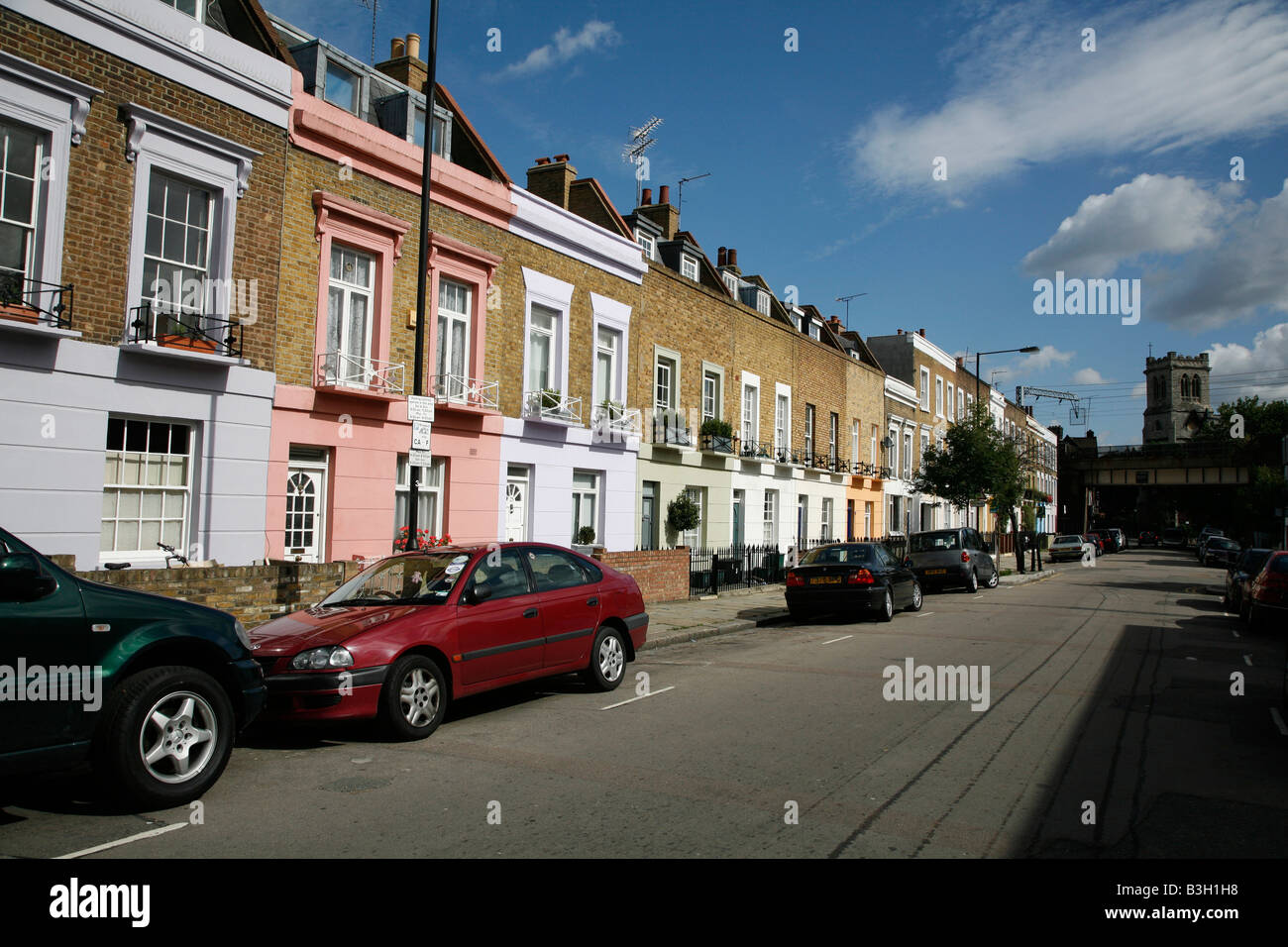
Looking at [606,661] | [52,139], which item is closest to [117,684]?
[606,661]

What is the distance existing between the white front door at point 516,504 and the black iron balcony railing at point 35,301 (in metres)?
8.48

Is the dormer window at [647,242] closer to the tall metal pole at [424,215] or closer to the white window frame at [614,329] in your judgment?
the white window frame at [614,329]

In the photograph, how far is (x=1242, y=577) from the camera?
778 inches

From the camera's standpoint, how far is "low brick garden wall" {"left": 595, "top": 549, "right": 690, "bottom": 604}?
18281mm

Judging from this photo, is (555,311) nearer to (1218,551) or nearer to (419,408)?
(419,408)

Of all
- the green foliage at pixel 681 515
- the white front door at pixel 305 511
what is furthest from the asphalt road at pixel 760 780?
the green foliage at pixel 681 515

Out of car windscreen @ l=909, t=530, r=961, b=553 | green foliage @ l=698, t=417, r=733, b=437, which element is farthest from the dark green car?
car windscreen @ l=909, t=530, r=961, b=553

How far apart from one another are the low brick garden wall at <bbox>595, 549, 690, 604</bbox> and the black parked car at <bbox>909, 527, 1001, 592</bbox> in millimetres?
7202

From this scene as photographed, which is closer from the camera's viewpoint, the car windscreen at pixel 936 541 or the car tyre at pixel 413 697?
the car tyre at pixel 413 697

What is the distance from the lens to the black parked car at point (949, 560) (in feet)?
81.8

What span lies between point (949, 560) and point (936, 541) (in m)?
1.37

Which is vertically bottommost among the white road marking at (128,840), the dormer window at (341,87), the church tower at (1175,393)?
the white road marking at (128,840)
